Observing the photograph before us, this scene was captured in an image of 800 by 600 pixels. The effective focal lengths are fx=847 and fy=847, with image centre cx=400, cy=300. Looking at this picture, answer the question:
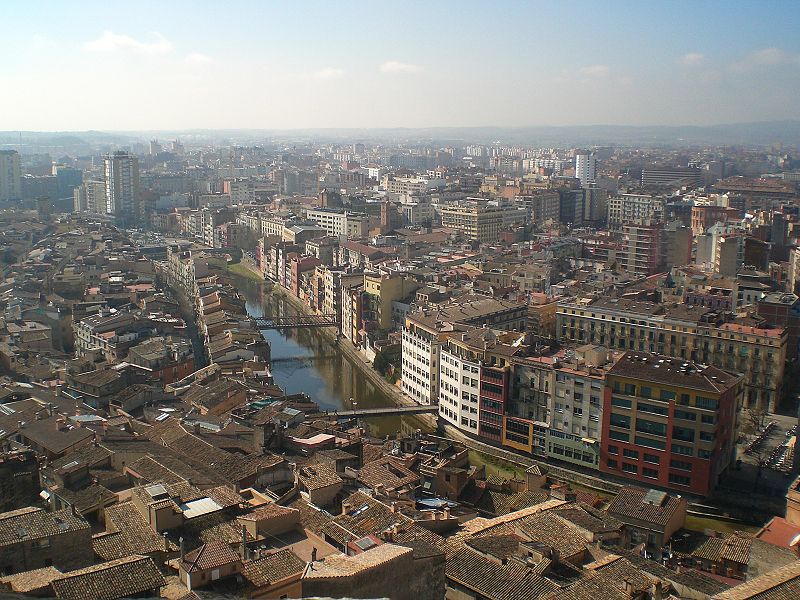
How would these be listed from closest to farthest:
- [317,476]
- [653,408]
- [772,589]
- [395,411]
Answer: [772,589] → [317,476] → [653,408] → [395,411]

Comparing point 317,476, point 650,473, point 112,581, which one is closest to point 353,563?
point 112,581

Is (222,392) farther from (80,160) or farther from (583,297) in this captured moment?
(80,160)

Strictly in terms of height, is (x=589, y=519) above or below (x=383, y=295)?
below

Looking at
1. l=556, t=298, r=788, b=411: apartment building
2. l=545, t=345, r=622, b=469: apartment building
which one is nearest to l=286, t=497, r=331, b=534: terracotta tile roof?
l=545, t=345, r=622, b=469: apartment building

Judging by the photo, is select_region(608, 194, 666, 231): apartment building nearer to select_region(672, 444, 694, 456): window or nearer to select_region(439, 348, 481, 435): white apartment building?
select_region(439, 348, 481, 435): white apartment building

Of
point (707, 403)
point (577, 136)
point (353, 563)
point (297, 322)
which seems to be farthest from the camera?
point (577, 136)

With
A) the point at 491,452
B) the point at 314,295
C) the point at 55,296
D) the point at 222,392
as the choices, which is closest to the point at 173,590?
the point at 222,392

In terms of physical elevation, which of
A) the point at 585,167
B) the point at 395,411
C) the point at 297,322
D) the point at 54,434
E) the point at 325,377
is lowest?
the point at 325,377

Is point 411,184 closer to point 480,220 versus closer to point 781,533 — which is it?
point 480,220
